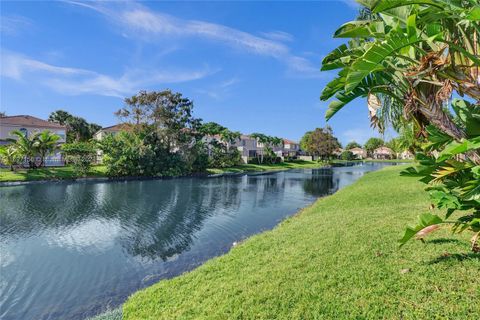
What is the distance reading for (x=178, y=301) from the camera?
17.4 feet

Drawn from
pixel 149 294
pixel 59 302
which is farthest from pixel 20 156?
pixel 149 294

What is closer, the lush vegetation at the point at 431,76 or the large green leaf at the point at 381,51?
the large green leaf at the point at 381,51

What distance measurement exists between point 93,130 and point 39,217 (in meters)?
50.8

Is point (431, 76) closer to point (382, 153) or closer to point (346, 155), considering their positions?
point (346, 155)

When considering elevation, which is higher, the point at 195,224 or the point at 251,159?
the point at 251,159

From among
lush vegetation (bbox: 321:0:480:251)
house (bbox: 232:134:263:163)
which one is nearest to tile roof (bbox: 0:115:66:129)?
house (bbox: 232:134:263:163)

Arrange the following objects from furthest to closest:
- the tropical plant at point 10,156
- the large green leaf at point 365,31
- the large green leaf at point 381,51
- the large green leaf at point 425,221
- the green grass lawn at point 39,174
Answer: the tropical plant at point 10,156
the green grass lawn at point 39,174
the large green leaf at point 425,221
the large green leaf at point 365,31
the large green leaf at point 381,51

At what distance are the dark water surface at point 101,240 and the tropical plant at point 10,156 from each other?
421 inches

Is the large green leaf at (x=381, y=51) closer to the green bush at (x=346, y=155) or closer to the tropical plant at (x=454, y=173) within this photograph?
the tropical plant at (x=454, y=173)

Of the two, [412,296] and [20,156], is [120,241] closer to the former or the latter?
[412,296]

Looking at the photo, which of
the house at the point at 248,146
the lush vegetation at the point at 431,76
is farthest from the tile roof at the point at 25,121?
the lush vegetation at the point at 431,76

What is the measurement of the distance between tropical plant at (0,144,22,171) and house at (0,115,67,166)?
500 cm

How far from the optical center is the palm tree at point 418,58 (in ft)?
8.46

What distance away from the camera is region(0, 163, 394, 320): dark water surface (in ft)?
22.7
